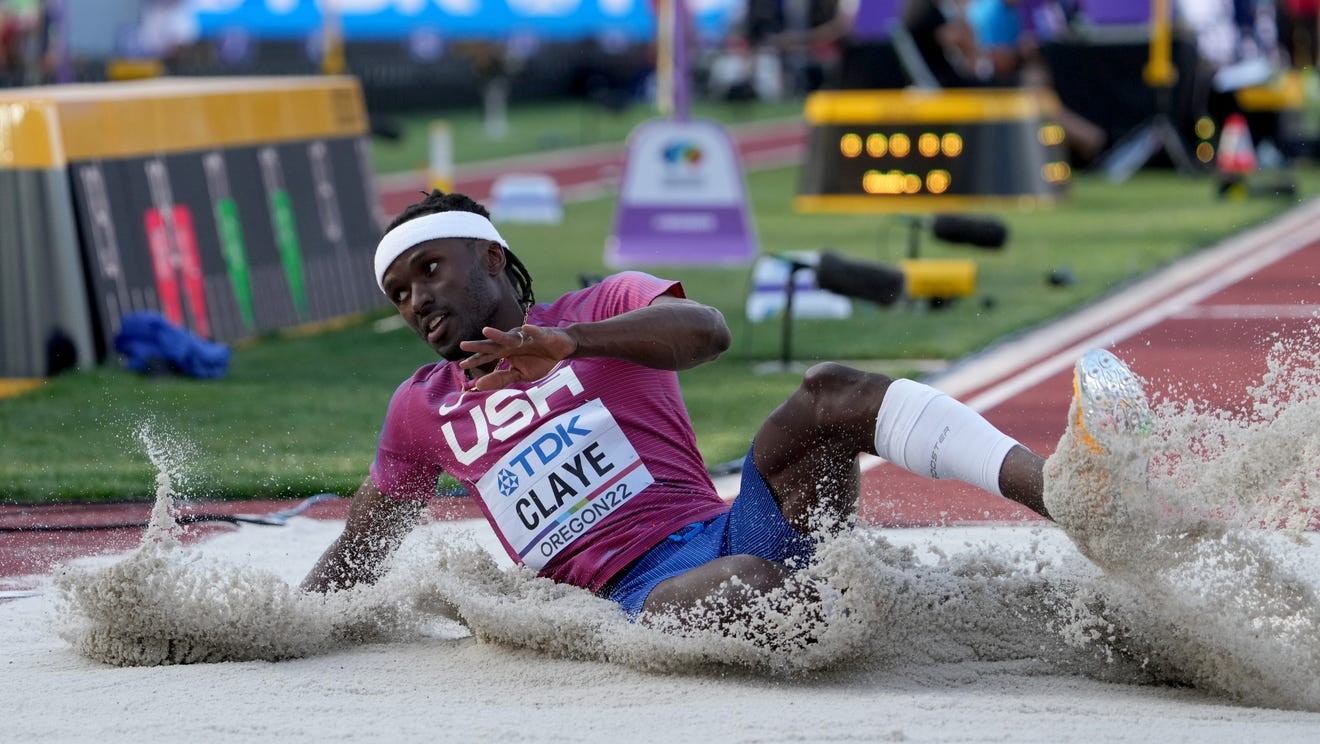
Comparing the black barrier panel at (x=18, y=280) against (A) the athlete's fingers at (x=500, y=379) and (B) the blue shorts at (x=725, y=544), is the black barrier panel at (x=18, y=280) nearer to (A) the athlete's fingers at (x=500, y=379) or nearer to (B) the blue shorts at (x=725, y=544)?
(B) the blue shorts at (x=725, y=544)

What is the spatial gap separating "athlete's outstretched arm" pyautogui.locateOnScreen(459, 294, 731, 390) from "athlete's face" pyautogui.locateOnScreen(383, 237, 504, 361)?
17 cm

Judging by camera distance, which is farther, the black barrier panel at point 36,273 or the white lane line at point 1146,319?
the black barrier panel at point 36,273

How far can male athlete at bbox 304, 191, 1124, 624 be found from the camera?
13.6 feet

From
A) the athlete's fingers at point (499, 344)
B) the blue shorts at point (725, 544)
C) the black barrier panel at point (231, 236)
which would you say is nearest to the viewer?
the athlete's fingers at point (499, 344)

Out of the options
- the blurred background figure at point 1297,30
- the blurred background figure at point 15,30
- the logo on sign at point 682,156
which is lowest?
the blurred background figure at point 1297,30

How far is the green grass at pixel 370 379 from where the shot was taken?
292 inches

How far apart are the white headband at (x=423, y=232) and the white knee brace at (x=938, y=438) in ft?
3.33

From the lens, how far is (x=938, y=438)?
4.12 metres

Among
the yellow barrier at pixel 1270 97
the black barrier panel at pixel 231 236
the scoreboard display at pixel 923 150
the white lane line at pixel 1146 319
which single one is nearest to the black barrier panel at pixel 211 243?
the black barrier panel at pixel 231 236

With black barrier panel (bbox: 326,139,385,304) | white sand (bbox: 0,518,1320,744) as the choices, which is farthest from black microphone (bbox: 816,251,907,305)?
white sand (bbox: 0,518,1320,744)

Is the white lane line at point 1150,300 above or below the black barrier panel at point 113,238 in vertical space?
below

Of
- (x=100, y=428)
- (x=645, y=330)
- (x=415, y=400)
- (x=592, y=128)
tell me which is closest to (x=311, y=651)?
(x=415, y=400)

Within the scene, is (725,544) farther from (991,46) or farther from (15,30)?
(15,30)

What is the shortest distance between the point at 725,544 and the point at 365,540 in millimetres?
941
